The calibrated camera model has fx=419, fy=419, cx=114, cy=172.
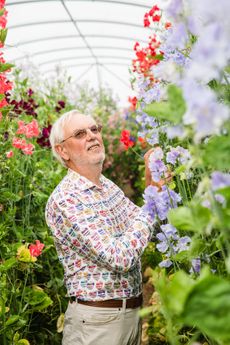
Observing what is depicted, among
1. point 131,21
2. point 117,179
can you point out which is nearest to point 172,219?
point 117,179

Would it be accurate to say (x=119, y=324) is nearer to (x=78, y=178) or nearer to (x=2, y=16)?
(x=78, y=178)

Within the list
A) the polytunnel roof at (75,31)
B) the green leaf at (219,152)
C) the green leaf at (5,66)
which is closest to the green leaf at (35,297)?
the green leaf at (5,66)

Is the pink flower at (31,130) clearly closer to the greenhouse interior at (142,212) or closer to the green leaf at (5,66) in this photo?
the greenhouse interior at (142,212)

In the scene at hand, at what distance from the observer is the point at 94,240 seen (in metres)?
1.35

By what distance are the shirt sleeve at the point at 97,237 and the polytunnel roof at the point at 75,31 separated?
4.04m

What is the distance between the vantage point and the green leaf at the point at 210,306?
1.59ft

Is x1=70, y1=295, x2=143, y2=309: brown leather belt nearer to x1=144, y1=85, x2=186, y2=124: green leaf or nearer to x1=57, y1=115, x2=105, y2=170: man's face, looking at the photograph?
x1=57, y1=115, x2=105, y2=170: man's face

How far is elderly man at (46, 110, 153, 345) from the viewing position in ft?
4.45

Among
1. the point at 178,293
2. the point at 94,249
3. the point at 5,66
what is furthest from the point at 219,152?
the point at 5,66

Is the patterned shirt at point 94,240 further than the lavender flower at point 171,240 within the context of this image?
Yes

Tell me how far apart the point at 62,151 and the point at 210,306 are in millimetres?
1280

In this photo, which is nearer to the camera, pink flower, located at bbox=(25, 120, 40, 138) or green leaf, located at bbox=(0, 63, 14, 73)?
green leaf, located at bbox=(0, 63, 14, 73)

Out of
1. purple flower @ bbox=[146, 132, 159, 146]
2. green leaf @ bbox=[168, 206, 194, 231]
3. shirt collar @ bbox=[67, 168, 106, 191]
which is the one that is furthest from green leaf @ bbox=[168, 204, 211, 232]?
shirt collar @ bbox=[67, 168, 106, 191]

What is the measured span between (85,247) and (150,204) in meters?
0.47
